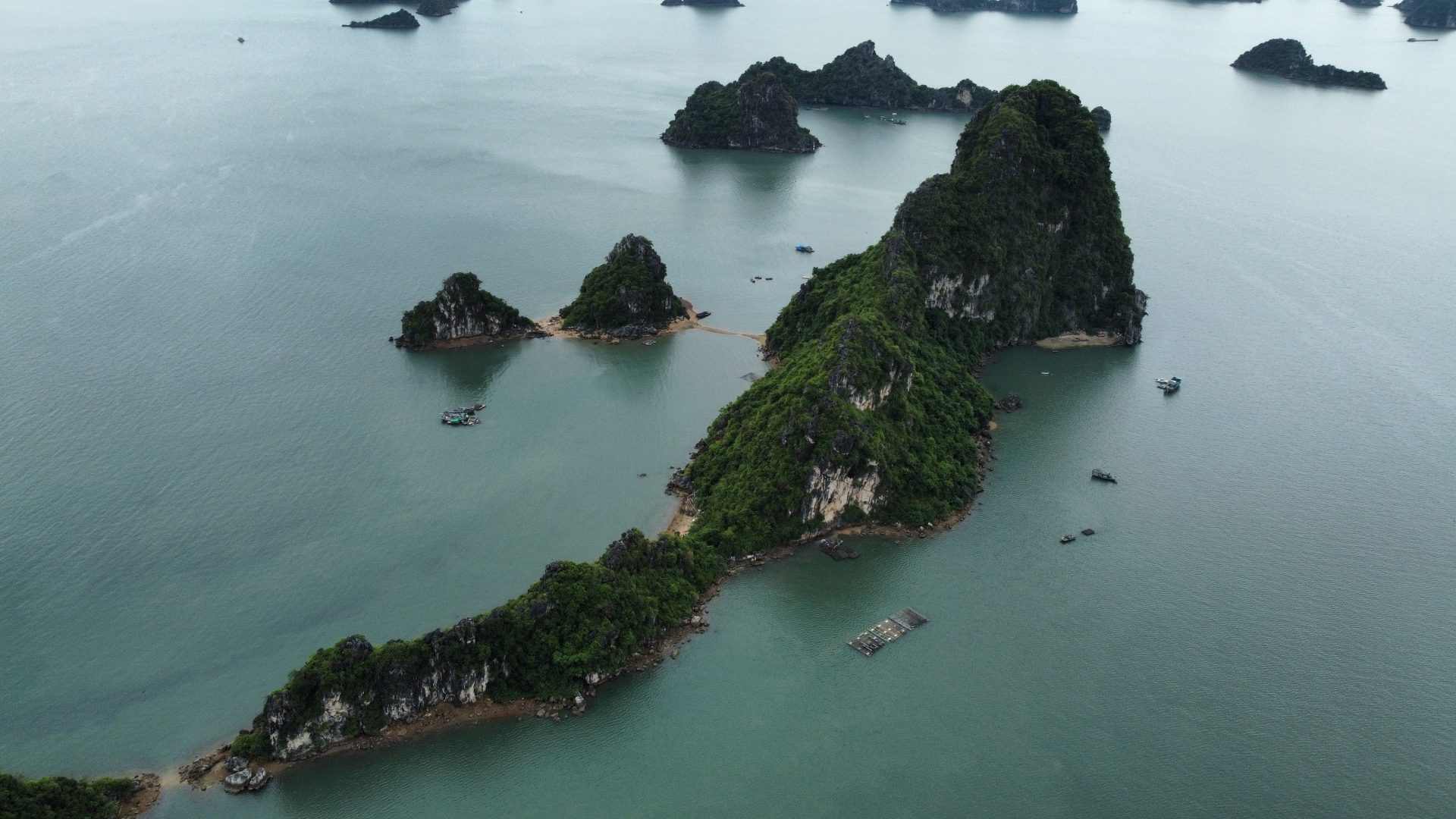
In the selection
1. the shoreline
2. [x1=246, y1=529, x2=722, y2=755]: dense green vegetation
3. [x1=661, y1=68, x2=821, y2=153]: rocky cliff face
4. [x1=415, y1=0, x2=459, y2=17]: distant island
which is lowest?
[x1=246, y1=529, x2=722, y2=755]: dense green vegetation

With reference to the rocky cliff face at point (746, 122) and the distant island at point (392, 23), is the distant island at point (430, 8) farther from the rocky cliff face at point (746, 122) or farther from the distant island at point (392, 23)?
the rocky cliff face at point (746, 122)

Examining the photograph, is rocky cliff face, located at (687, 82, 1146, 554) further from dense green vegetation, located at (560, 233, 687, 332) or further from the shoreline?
dense green vegetation, located at (560, 233, 687, 332)

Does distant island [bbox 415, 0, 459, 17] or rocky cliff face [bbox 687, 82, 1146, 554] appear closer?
rocky cliff face [bbox 687, 82, 1146, 554]

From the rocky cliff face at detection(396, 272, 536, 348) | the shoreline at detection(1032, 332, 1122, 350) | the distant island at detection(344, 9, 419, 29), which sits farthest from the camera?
the distant island at detection(344, 9, 419, 29)

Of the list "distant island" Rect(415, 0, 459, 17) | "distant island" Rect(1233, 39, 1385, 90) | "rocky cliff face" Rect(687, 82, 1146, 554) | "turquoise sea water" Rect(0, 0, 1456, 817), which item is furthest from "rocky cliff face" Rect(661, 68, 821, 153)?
"distant island" Rect(415, 0, 459, 17)

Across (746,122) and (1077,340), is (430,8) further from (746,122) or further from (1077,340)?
(1077,340)

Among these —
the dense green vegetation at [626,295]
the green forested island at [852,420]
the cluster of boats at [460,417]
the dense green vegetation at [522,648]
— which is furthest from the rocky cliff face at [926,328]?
the cluster of boats at [460,417]

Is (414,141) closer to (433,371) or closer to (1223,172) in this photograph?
(433,371)
